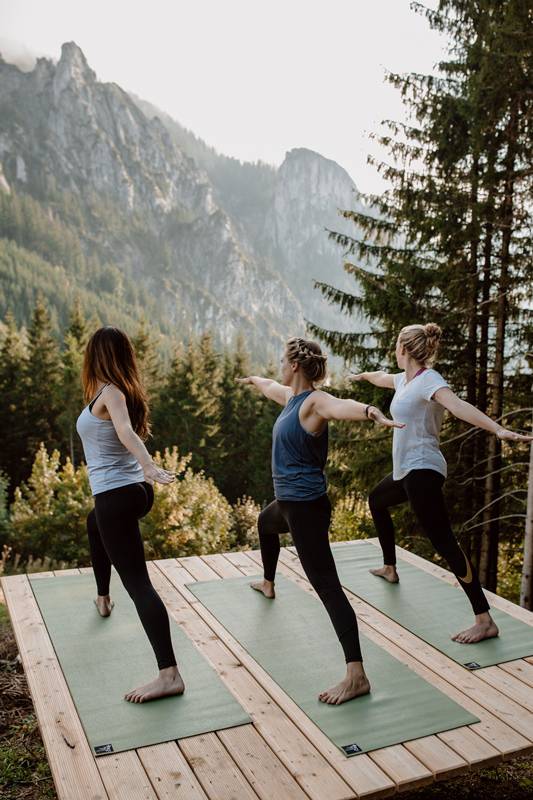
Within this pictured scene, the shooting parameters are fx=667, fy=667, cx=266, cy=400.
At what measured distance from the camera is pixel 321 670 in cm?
327

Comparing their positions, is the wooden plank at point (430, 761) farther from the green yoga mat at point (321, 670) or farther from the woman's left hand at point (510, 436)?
the woman's left hand at point (510, 436)

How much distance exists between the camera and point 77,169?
488 ft

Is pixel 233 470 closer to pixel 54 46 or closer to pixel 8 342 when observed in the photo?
pixel 8 342

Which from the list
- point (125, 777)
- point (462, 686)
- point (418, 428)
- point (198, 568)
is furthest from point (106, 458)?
point (198, 568)

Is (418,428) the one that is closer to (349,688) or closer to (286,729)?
(349,688)

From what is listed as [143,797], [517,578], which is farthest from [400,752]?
[517,578]

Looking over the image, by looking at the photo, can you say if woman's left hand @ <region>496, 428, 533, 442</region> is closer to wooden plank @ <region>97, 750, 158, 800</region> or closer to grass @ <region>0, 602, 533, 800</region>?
grass @ <region>0, 602, 533, 800</region>

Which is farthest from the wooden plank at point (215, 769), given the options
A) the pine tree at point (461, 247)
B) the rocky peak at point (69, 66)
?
the rocky peak at point (69, 66)

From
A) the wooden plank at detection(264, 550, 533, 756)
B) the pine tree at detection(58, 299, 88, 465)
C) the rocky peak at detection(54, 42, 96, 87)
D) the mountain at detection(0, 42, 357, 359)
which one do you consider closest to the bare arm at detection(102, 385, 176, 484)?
the wooden plank at detection(264, 550, 533, 756)

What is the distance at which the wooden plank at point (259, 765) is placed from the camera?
7.72 feet

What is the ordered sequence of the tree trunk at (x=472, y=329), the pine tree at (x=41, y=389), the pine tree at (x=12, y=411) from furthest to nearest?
the pine tree at (x=41, y=389)
the pine tree at (x=12, y=411)
the tree trunk at (x=472, y=329)

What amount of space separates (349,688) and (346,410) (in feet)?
4.18

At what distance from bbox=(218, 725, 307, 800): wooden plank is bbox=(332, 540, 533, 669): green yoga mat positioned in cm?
125

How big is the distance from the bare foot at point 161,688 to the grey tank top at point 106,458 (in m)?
0.87
